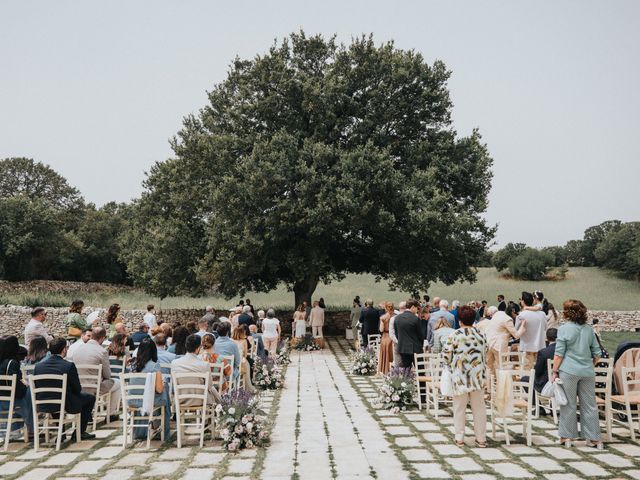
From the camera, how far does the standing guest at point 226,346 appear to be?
33.8 ft

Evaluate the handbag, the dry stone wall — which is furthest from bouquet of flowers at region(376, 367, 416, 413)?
the dry stone wall

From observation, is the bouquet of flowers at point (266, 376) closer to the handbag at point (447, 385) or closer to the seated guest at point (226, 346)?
the seated guest at point (226, 346)

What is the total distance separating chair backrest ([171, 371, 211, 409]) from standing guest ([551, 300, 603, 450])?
5.33 metres

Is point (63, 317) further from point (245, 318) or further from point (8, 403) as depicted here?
point (8, 403)

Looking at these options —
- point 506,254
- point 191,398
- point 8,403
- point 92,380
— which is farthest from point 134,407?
point 506,254

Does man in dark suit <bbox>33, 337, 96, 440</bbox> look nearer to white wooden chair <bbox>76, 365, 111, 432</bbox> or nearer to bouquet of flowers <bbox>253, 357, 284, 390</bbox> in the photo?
white wooden chair <bbox>76, 365, 111, 432</bbox>

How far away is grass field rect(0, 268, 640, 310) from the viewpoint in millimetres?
38378

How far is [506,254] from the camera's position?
68625 mm

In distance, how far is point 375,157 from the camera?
23.7m

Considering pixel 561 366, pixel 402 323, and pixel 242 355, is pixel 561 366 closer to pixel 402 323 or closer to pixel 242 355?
pixel 402 323

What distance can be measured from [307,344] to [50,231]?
45.8 metres

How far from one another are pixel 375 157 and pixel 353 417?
15331 millimetres

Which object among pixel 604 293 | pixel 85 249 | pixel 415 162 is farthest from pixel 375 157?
pixel 85 249

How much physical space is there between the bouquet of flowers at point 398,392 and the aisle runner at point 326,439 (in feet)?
1.62
